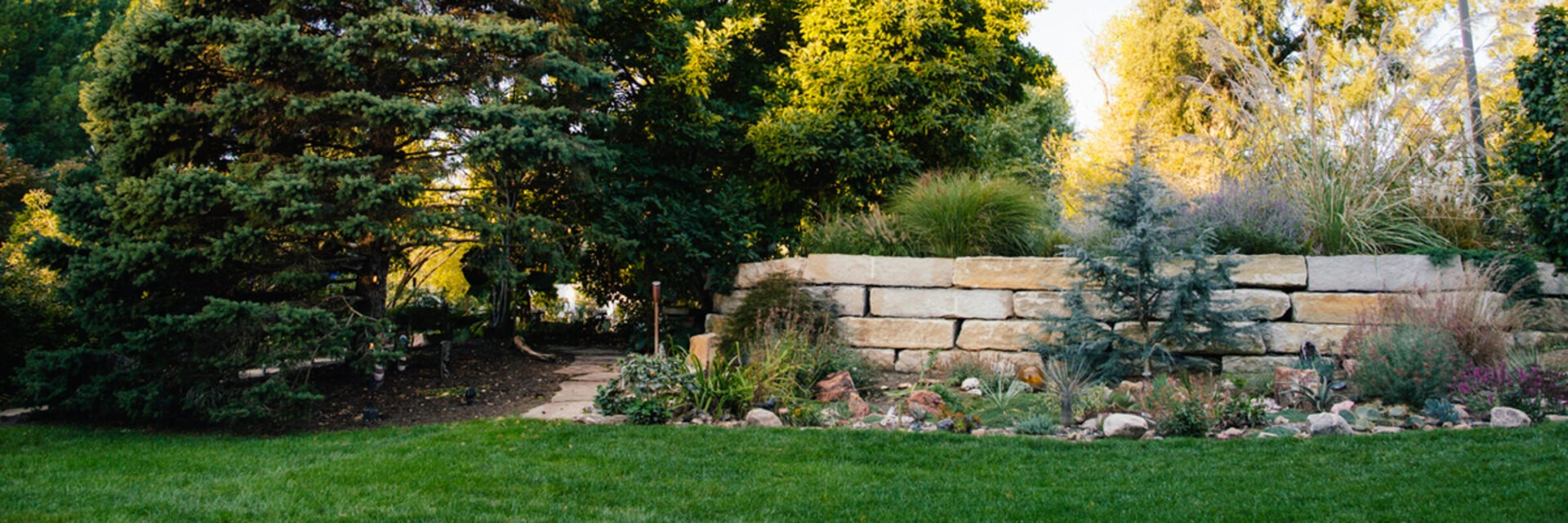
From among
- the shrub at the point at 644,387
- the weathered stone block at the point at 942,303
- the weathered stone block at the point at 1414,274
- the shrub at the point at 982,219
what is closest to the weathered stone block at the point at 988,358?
the weathered stone block at the point at 942,303

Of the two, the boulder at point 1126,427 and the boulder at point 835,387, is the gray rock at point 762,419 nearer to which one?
the boulder at point 835,387

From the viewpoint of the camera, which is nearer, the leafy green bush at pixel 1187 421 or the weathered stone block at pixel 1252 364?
the leafy green bush at pixel 1187 421

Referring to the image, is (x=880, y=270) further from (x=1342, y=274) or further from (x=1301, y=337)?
(x=1342, y=274)

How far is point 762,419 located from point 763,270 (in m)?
2.86

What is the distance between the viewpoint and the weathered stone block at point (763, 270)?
7.79 metres

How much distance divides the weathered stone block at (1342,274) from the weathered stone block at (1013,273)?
1.71 m

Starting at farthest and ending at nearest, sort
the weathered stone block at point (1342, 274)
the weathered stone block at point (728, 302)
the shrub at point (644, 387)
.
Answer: the weathered stone block at point (728, 302)
the weathered stone block at point (1342, 274)
the shrub at point (644, 387)

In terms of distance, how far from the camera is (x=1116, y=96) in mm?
17438

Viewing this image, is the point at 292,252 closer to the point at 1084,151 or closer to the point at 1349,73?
the point at 1349,73

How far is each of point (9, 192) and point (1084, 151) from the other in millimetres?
16388

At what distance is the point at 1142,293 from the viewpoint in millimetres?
6223

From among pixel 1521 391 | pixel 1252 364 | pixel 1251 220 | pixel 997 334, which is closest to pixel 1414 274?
pixel 1251 220

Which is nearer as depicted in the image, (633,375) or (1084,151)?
(633,375)

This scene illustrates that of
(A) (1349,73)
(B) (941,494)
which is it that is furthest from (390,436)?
(A) (1349,73)
